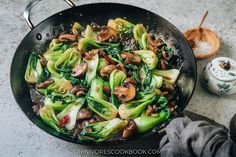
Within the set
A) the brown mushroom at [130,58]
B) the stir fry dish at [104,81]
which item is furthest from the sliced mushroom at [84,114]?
the brown mushroom at [130,58]

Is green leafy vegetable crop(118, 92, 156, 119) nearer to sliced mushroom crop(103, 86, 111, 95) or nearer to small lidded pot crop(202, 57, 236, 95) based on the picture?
sliced mushroom crop(103, 86, 111, 95)

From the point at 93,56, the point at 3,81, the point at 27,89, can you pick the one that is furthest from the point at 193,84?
the point at 3,81

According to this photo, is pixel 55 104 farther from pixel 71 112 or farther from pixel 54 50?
pixel 54 50

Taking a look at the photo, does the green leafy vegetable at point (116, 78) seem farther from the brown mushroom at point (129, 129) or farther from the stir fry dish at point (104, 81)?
the brown mushroom at point (129, 129)

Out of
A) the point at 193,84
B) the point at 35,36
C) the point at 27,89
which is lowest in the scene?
the point at 27,89

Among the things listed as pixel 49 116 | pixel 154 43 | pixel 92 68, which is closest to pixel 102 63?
pixel 92 68

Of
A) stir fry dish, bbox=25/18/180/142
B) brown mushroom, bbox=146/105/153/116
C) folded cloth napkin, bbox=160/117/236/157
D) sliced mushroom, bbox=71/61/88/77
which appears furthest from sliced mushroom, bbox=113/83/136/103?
folded cloth napkin, bbox=160/117/236/157

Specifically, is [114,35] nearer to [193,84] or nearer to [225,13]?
[193,84]
